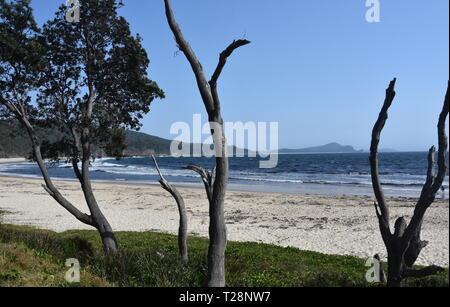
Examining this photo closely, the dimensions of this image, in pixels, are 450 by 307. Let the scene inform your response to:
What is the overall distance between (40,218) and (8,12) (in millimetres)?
11596

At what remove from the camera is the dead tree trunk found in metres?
10.0

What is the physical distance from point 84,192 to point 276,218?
12.2 m

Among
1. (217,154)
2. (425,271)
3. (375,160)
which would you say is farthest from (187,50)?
(425,271)

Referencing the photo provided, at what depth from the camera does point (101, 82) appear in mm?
11516

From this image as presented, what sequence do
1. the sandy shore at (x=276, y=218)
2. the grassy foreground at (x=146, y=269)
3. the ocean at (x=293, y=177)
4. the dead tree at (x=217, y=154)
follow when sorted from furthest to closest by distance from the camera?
the ocean at (x=293, y=177) → the sandy shore at (x=276, y=218) → the grassy foreground at (x=146, y=269) → the dead tree at (x=217, y=154)

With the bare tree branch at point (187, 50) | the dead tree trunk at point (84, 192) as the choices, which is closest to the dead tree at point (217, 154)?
the bare tree branch at point (187, 50)

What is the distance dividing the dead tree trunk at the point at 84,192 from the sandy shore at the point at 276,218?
6.55 meters

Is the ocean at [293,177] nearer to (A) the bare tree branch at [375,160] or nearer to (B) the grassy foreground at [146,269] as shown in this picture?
(B) the grassy foreground at [146,269]

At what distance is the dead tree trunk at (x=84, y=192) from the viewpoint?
10.0 metres

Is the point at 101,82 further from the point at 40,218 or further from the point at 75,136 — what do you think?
the point at 40,218

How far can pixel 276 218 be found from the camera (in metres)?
21.1

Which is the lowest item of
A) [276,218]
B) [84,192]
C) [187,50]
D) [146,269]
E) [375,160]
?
[276,218]

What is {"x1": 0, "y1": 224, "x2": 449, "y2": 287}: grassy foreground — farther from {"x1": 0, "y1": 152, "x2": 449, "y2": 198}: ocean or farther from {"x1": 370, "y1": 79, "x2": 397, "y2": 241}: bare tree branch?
{"x1": 0, "y1": 152, "x2": 449, "y2": 198}: ocean

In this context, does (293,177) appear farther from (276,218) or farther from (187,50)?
(187,50)
